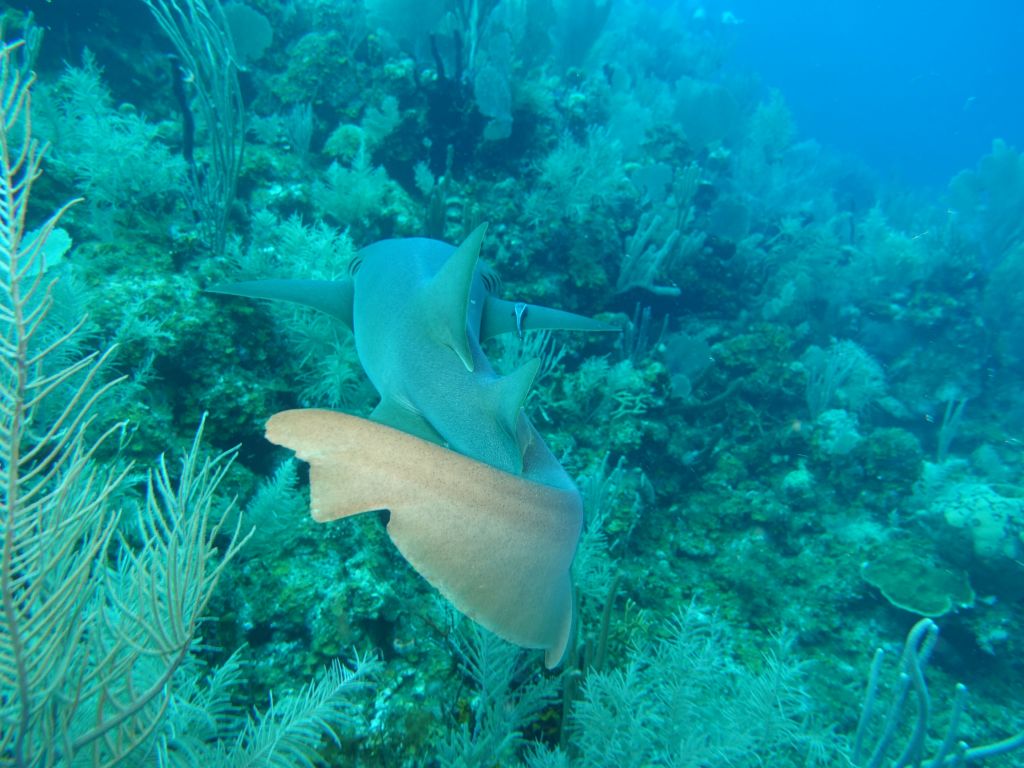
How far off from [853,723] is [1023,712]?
1.64m

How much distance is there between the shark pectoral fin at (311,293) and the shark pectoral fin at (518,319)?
738 millimetres

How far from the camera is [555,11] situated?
1213 centimetres

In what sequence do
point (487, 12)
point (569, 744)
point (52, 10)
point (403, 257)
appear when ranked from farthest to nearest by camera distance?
point (487, 12)
point (52, 10)
point (569, 744)
point (403, 257)

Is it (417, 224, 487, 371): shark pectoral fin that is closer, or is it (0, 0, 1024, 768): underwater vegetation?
(0, 0, 1024, 768): underwater vegetation

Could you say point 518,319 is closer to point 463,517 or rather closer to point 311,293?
point 311,293

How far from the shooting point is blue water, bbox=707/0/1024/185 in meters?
46.4

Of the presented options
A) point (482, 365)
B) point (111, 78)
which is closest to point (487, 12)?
point (111, 78)

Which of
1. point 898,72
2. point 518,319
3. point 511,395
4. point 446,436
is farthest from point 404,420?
point 898,72

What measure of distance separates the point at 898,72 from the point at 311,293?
84.7 metres

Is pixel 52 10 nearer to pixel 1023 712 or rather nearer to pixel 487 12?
pixel 487 12

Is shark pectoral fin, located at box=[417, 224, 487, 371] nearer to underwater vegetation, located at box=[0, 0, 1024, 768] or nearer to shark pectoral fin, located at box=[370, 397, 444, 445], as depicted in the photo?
underwater vegetation, located at box=[0, 0, 1024, 768]

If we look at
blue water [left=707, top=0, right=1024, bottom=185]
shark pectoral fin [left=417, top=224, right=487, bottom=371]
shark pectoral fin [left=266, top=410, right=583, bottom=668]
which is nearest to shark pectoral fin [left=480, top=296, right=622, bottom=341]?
shark pectoral fin [left=417, top=224, right=487, bottom=371]

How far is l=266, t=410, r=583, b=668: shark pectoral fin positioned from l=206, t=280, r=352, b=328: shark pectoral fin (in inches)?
62.7

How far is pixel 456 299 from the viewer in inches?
60.8
